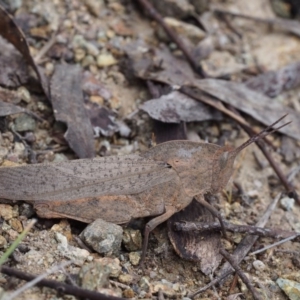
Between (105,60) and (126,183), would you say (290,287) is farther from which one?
(105,60)

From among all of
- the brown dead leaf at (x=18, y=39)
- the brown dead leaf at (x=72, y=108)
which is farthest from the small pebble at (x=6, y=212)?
the brown dead leaf at (x=18, y=39)

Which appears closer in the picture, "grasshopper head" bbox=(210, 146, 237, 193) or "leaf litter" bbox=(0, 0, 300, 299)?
"leaf litter" bbox=(0, 0, 300, 299)

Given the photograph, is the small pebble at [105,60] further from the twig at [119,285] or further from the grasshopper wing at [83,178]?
the twig at [119,285]

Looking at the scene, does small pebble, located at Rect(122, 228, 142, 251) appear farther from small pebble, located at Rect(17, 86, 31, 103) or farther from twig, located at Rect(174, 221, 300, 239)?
small pebble, located at Rect(17, 86, 31, 103)

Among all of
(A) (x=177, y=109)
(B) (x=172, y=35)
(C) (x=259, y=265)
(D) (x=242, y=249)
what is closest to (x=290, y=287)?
(C) (x=259, y=265)

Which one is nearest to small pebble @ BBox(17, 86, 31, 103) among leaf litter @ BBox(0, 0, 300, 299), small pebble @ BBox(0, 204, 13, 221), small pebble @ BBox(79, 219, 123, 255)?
leaf litter @ BBox(0, 0, 300, 299)

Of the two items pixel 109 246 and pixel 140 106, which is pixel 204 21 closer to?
pixel 140 106
